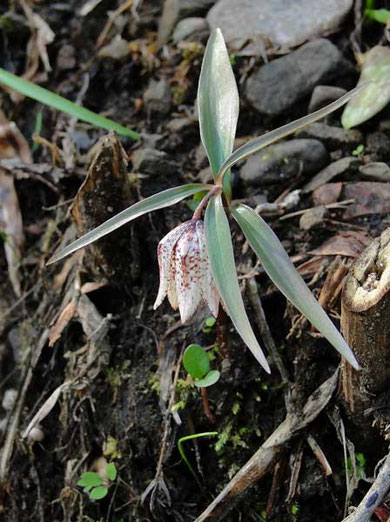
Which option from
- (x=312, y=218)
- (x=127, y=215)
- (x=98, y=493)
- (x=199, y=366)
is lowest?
(x=98, y=493)

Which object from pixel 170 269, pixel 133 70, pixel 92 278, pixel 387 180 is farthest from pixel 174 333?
pixel 133 70

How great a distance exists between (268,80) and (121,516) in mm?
1317

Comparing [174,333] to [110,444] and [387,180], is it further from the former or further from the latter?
[387,180]

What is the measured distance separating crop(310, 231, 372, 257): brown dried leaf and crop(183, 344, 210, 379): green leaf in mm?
390

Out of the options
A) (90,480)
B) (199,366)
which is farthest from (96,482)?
(199,366)

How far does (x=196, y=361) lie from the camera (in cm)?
149

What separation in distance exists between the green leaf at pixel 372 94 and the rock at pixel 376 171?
148 millimetres

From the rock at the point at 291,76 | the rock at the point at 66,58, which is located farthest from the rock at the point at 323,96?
the rock at the point at 66,58

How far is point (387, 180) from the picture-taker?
70.1 inches

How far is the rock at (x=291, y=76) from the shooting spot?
78.5 inches

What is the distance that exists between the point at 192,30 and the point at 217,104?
3.13 ft

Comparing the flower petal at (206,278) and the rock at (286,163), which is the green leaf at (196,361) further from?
the rock at (286,163)

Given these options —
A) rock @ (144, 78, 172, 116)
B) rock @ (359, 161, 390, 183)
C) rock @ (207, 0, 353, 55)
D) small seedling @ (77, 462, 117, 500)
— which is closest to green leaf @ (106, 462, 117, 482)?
small seedling @ (77, 462, 117, 500)

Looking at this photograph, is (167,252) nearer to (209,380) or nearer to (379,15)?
(209,380)
